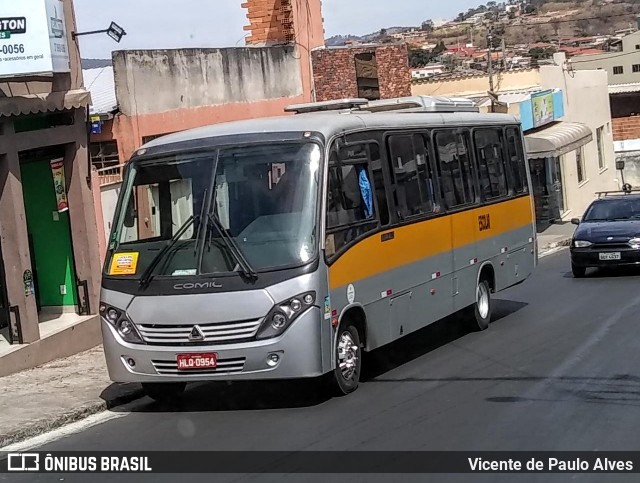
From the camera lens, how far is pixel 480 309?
49.4 feet

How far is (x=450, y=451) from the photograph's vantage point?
317 inches

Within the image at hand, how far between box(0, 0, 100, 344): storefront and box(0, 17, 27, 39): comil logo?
0.06ft

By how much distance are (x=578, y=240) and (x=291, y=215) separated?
13.2 m

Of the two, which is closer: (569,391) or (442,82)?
(569,391)

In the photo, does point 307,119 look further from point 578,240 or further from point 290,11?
point 290,11

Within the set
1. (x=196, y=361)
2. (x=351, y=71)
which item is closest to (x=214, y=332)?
(x=196, y=361)

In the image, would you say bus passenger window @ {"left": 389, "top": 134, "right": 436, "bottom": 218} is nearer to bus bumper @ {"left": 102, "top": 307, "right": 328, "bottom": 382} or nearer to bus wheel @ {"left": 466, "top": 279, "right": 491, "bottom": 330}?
bus wheel @ {"left": 466, "top": 279, "right": 491, "bottom": 330}

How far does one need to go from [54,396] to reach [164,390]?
1342 mm

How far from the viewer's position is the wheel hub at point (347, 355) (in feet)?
34.2

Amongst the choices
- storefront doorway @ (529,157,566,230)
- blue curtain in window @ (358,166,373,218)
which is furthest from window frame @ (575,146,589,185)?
blue curtain in window @ (358,166,373,218)

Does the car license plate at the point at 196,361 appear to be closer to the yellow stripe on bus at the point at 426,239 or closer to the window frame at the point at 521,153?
the yellow stripe on bus at the point at 426,239

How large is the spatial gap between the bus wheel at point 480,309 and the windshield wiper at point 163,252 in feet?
19.2

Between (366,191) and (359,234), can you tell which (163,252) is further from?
(366,191)

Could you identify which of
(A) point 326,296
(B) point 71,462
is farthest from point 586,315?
(B) point 71,462
